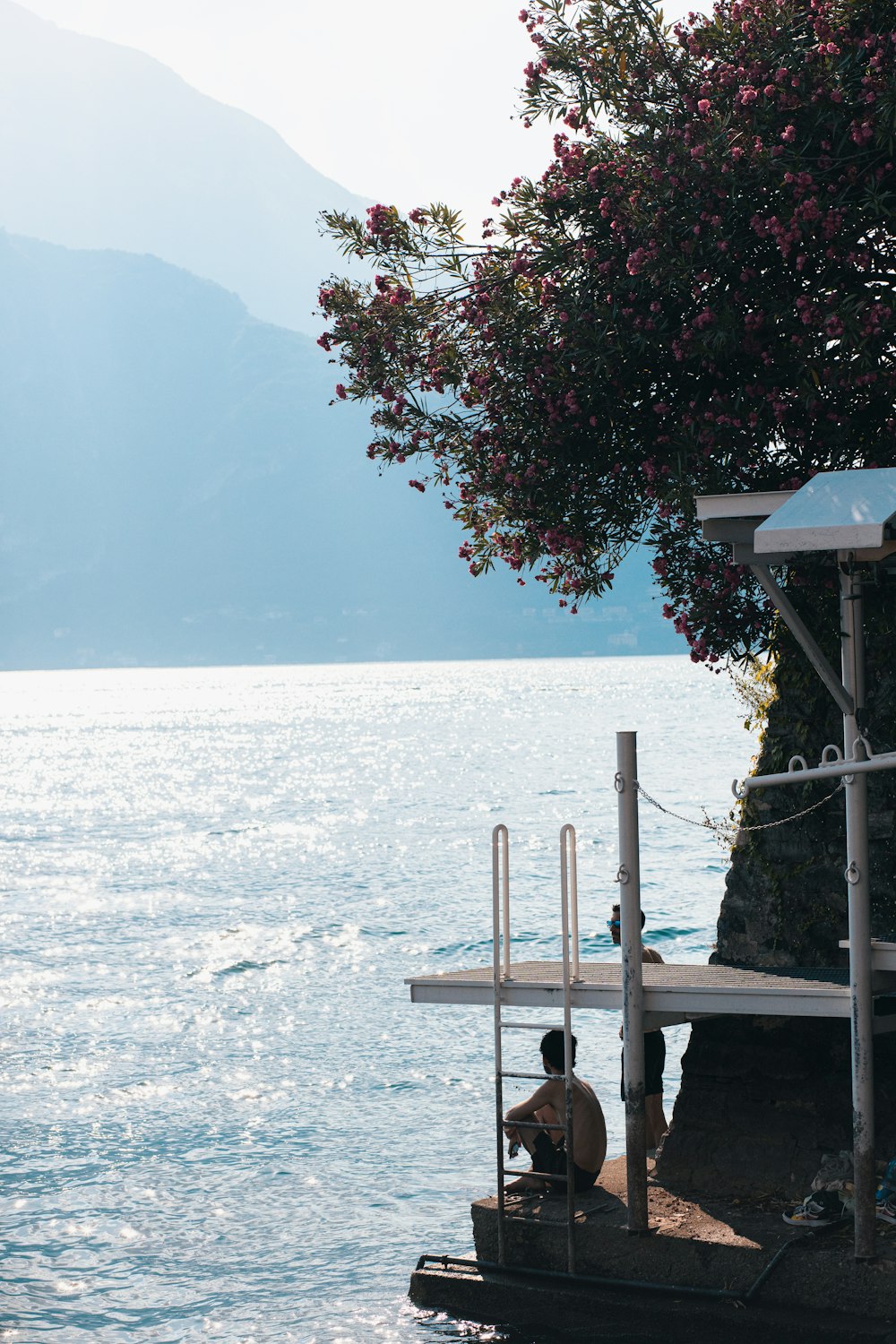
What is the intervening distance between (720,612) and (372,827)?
5444 cm

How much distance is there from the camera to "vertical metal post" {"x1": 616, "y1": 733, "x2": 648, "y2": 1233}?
9.40 m

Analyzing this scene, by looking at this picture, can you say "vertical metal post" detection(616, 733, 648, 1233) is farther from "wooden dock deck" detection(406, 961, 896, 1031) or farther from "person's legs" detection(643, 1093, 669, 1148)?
"person's legs" detection(643, 1093, 669, 1148)

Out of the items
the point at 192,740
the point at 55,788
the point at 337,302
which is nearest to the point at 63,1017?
the point at 337,302

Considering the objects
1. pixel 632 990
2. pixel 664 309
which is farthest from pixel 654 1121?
pixel 664 309

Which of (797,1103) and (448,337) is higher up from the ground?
(448,337)

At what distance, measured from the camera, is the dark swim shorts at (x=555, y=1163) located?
34.3ft

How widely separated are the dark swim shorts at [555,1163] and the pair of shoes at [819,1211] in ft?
4.73

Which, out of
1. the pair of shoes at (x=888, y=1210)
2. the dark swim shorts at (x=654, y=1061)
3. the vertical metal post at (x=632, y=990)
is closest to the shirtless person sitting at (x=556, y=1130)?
the vertical metal post at (x=632, y=990)

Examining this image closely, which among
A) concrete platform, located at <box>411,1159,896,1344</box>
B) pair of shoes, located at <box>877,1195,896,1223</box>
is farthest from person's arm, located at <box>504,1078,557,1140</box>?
pair of shoes, located at <box>877,1195,896,1223</box>

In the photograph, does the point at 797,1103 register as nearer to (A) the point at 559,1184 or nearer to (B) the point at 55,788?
(A) the point at 559,1184

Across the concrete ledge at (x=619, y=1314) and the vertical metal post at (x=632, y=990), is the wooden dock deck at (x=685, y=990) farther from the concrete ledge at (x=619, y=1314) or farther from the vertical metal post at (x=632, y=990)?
the concrete ledge at (x=619, y=1314)

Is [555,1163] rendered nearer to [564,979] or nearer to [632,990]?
[564,979]

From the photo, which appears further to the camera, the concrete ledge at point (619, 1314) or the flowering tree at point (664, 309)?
the flowering tree at point (664, 309)

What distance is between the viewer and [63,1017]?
94.1 ft
